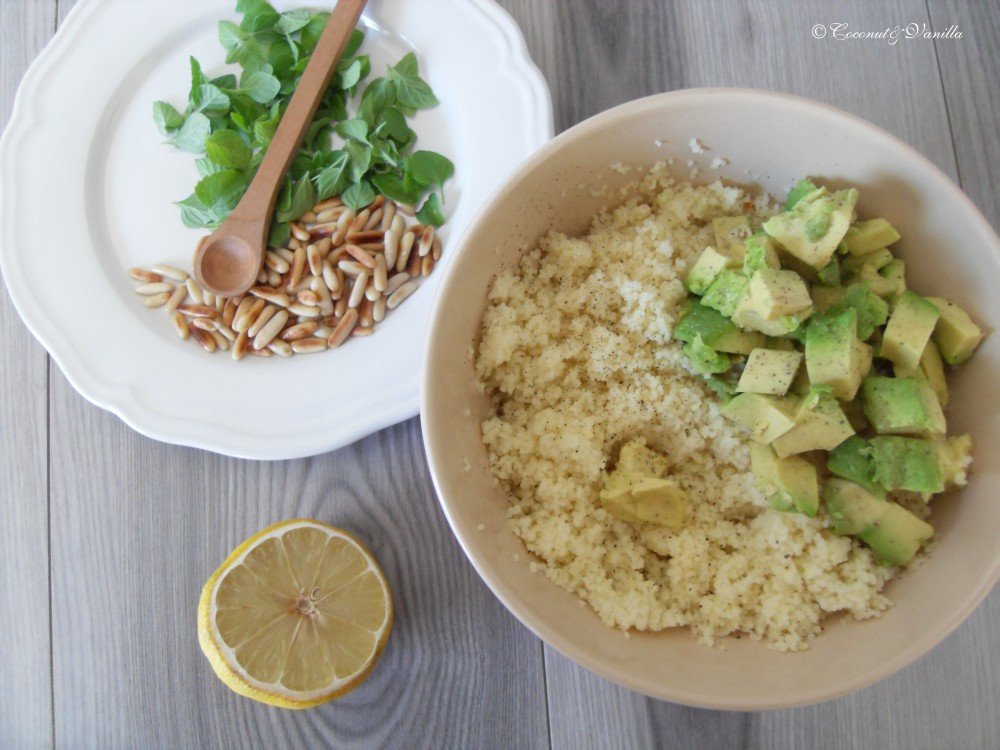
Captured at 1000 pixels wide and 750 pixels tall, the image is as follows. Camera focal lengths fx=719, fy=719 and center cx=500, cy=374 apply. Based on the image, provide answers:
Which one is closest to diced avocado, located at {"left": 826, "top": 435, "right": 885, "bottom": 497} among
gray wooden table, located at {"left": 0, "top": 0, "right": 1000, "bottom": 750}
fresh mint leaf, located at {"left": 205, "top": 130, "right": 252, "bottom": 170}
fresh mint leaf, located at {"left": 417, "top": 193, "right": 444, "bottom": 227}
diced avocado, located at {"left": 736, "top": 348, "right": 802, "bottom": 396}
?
diced avocado, located at {"left": 736, "top": 348, "right": 802, "bottom": 396}

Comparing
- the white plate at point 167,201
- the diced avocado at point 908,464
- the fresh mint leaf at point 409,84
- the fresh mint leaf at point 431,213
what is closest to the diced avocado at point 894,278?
the diced avocado at point 908,464

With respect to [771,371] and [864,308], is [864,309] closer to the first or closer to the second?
[864,308]

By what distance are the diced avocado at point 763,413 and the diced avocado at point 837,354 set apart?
0.05 meters

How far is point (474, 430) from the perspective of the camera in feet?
3.54

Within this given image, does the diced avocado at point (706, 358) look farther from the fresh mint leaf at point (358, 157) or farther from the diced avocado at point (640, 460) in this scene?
the fresh mint leaf at point (358, 157)

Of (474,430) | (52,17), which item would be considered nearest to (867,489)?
(474,430)

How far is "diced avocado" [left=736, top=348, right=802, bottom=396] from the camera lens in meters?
0.99

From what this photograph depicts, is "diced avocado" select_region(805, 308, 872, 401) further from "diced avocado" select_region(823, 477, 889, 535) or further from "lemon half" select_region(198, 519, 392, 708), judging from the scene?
"lemon half" select_region(198, 519, 392, 708)

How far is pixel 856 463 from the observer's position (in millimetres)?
982

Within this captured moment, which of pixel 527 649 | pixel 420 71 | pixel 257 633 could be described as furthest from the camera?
pixel 420 71

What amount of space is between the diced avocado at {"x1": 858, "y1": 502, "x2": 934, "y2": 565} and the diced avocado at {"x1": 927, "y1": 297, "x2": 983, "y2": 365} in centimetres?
23

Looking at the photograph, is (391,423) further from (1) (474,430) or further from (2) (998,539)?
(2) (998,539)

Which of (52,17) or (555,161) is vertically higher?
(52,17)

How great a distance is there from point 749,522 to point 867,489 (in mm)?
174
